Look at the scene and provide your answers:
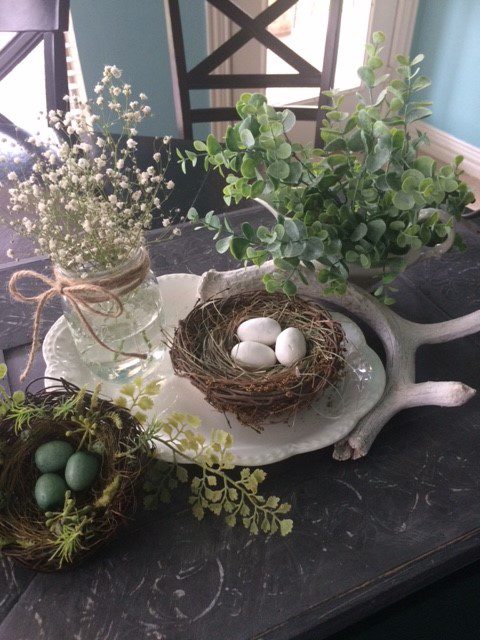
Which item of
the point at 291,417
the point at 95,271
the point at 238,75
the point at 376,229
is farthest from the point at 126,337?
the point at 238,75

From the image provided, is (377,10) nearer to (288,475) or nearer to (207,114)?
(207,114)

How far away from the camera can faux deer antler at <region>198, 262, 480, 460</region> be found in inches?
24.0

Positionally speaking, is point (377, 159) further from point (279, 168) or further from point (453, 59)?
point (453, 59)

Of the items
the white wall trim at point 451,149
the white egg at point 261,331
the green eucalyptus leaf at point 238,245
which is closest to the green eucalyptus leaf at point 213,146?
the green eucalyptus leaf at point 238,245

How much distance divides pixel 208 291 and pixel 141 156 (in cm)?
56

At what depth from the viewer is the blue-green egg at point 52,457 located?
53cm

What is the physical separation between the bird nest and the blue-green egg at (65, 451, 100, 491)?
0.15 metres

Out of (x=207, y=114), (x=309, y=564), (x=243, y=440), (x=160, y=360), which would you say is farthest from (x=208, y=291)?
(x=207, y=114)

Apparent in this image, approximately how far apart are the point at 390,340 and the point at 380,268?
0.10 m

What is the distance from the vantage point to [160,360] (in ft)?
2.42

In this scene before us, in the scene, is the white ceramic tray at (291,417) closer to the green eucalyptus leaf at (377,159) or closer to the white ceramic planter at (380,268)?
the white ceramic planter at (380,268)

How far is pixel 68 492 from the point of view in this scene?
49 centimetres

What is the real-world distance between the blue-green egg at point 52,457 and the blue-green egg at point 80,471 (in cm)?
1

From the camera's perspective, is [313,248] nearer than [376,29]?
Yes
